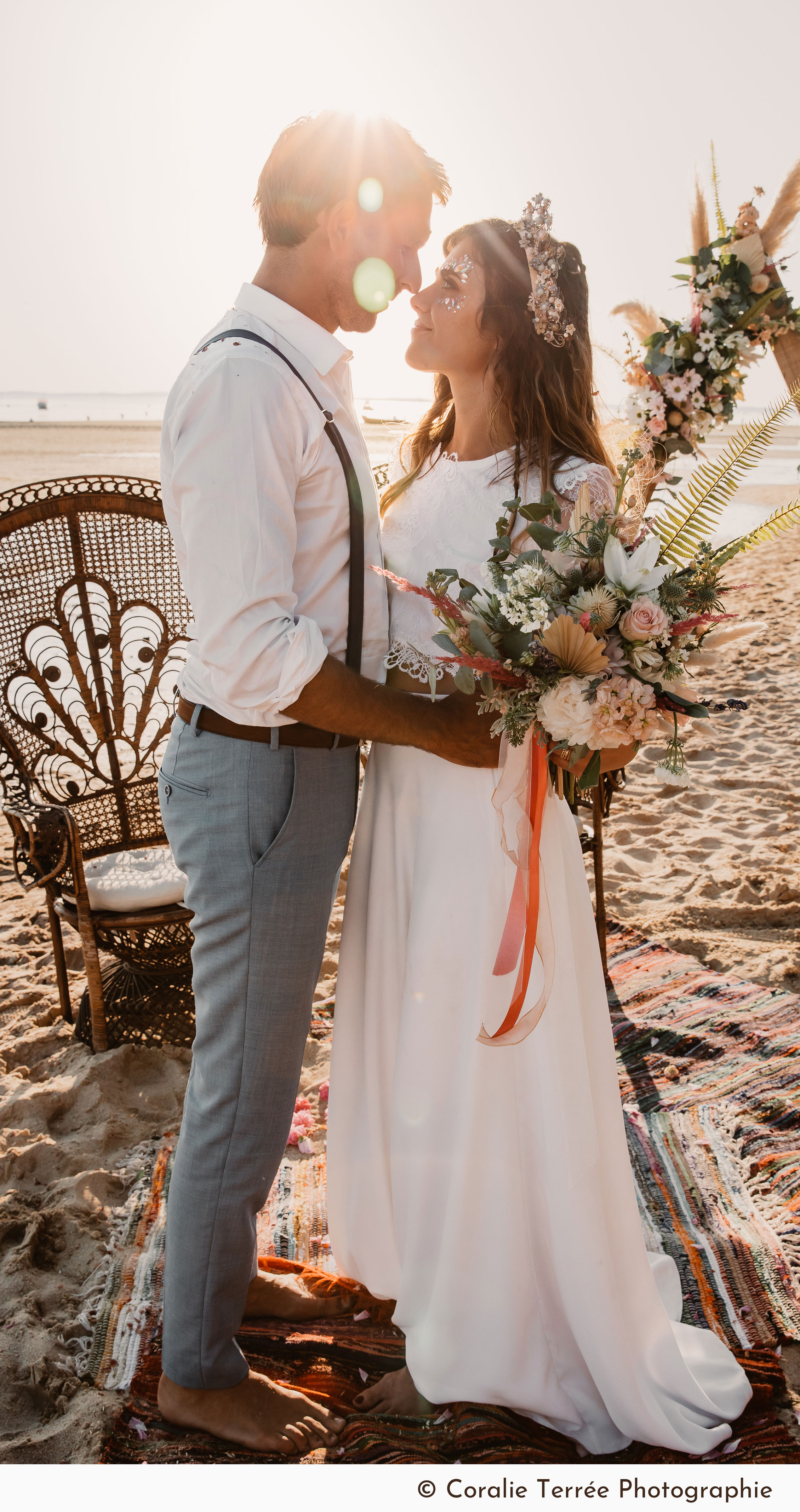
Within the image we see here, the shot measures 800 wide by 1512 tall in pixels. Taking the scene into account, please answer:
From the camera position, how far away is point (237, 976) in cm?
194

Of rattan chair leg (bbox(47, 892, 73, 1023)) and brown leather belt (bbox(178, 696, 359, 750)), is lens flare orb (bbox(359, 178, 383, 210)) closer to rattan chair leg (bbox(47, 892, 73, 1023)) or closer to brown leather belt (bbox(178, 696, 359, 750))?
brown leather belt (bbox(178, 696, 359, 750))

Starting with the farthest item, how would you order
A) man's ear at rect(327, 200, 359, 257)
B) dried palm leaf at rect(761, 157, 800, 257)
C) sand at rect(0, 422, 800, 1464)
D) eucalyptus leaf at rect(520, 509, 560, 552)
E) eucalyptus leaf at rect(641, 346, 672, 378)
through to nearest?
eucalyptus leaf at rect(641, 346, 672, 378) → dried palm leaf at rect(761, 157, 800, 257) → sand at rect(0, 422, 800, 1464) → man's ear at rect(327, 200, 359, 257) → eucalyptus leaf at rect(520, 509, 560, 552)

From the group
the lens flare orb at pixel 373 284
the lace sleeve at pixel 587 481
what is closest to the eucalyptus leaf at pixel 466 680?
the lace sleeve at pixel 587 481

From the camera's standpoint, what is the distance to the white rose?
1694 millimetres

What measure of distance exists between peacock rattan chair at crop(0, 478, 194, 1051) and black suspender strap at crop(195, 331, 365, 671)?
A: 66.9 inches

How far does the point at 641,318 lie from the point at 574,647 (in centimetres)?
199

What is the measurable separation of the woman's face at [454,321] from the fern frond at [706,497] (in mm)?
602

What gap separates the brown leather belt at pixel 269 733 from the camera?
190cm

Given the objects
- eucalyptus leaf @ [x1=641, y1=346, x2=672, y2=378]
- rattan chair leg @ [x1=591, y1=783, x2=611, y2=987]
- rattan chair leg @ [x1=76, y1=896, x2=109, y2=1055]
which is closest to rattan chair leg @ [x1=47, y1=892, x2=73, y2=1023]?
rattan chair leg @ [x1=76, y1=896, x2=109, y2=1055]

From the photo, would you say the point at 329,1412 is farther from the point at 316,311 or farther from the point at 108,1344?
the point at 316,311

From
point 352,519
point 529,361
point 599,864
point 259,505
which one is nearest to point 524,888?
point 352,519

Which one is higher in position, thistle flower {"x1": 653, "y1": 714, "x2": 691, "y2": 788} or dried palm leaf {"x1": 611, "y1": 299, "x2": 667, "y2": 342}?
dried palm leaf {"x1": 611, "y1": 299, "x2": 667, "y2": 342}

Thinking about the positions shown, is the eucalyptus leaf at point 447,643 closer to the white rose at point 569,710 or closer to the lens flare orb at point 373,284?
the white rose at point 569,710

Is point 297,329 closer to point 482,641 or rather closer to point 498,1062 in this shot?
point 482,641
